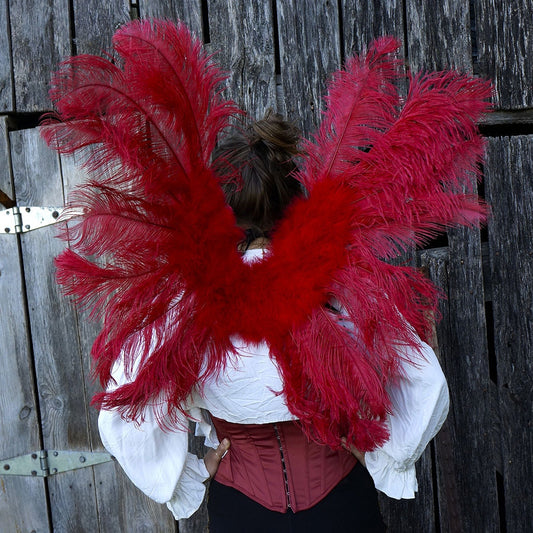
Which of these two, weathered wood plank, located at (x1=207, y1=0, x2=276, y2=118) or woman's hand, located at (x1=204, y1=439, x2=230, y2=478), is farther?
weathered wood plank, located at (x1=207, y1=0, x2=276, y2=118)

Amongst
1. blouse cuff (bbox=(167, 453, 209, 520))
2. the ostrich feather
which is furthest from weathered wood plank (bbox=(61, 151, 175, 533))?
the ostrich feather

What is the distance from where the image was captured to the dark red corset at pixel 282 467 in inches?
52.4

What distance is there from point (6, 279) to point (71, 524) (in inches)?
40.3

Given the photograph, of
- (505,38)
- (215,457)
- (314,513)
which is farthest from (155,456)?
(505,38)

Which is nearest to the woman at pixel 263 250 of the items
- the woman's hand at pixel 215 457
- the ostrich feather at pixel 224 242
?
the ostrich feather at pixel 224 242

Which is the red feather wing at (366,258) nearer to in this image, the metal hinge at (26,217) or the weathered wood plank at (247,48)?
the weathered wood plank at (247,48)

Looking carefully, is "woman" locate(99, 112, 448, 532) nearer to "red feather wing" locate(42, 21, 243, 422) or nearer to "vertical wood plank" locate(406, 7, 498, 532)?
"red feather wing" locate(42, 21, 243, 422)

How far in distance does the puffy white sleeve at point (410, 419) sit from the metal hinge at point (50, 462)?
1193 millimetres

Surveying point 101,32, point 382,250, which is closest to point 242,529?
point 382,250

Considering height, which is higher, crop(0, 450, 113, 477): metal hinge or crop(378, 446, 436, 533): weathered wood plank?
crop(0, 450, 113, 477): metal hinge

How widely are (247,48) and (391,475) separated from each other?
5.06 feet

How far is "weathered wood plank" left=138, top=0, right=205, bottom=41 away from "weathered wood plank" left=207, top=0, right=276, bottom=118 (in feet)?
0.15

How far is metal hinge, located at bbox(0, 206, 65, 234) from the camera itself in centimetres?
206

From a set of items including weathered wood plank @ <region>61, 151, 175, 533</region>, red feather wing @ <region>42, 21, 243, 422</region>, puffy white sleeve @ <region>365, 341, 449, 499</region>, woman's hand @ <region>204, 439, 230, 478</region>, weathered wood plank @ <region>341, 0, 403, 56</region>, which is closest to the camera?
red feather wing @ <region>42, 21, 243, 422</region>
